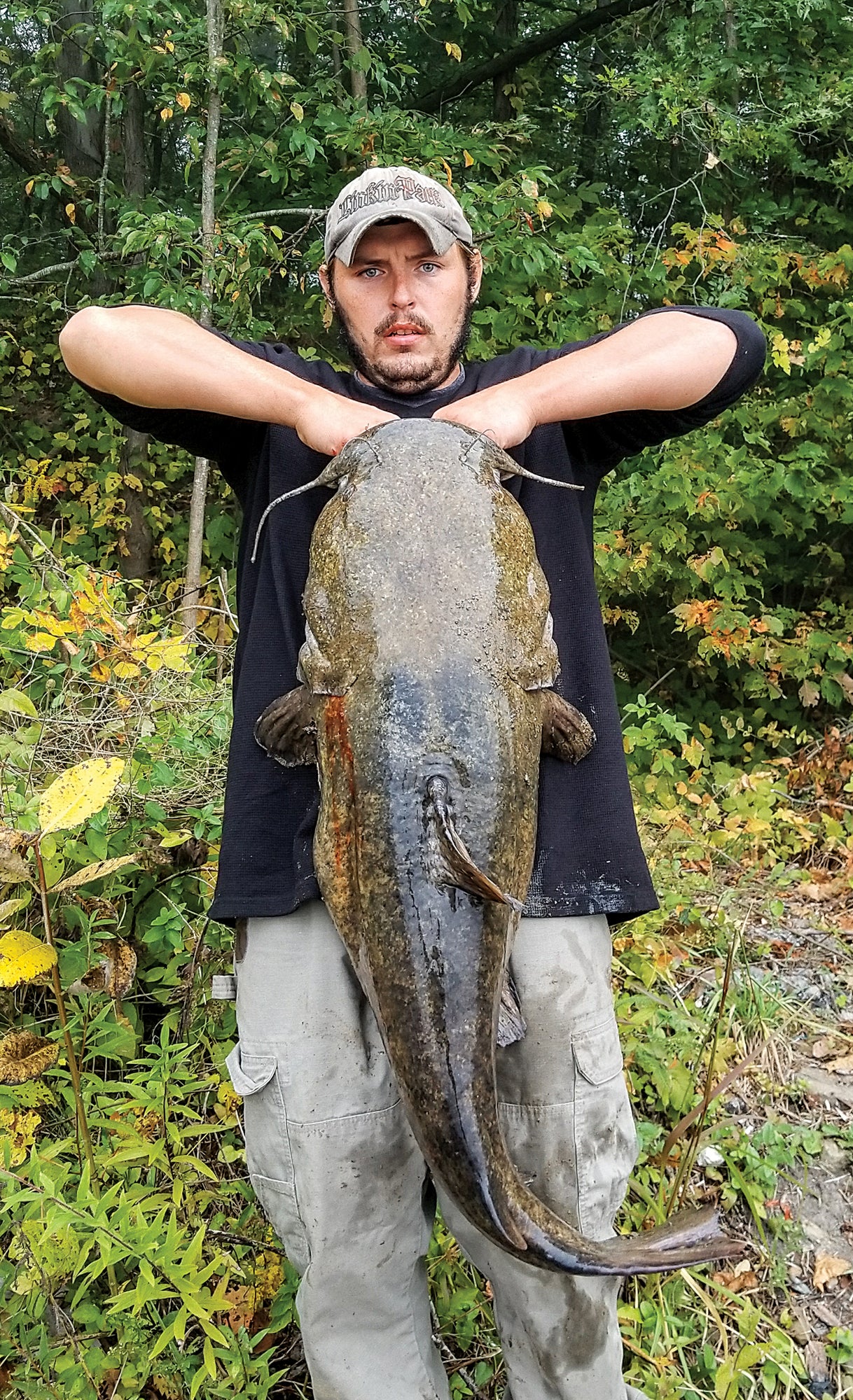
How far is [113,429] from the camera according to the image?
24.5 ft

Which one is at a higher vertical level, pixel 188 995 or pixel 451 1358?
pixel 188 995

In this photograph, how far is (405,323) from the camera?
87.4 inches

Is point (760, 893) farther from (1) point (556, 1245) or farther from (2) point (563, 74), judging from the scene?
(2) point (563, 74)

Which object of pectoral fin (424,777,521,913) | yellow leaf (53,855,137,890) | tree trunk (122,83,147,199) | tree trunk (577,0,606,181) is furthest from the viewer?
tree trunk (577,0,606,181)

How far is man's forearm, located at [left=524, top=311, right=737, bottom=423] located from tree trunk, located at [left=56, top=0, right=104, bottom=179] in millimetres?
5967

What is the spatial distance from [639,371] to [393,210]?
661 mm

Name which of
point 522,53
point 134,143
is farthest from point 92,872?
point 522,53

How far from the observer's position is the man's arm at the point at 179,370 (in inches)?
80.7

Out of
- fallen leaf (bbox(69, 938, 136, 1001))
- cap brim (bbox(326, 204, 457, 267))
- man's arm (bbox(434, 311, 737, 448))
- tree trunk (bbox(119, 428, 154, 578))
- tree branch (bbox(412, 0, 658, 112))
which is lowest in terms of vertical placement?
fallen leaf (bbox(69, 938, 136, 1001))

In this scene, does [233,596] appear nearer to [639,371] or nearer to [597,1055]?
[639,371]

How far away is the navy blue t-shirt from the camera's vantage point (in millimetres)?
2037

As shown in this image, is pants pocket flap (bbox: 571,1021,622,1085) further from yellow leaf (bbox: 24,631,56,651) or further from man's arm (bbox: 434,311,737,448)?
yellow leaf (bbox: 24,631,56,651)

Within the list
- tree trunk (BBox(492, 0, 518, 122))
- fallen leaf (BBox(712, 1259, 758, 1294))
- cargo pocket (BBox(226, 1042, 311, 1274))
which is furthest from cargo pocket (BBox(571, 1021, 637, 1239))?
tree trunk (BBox(492, 0, 518, 122))

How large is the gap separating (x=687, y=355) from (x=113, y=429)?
20.5 feet
